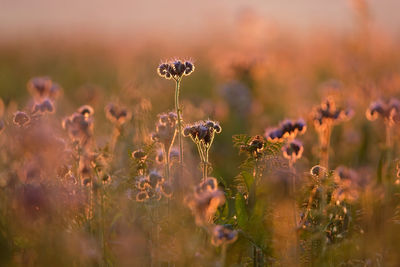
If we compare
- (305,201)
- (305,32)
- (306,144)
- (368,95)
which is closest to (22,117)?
(305,201)

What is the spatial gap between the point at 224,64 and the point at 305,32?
9527mm

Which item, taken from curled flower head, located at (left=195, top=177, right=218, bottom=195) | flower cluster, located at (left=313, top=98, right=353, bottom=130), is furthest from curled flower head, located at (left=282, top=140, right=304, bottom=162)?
curled flower head, located at (left=195, top=177, right=218, bottom=195)

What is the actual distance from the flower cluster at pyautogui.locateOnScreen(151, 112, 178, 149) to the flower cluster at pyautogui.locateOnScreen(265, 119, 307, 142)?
58cm

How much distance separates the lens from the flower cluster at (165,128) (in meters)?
2.85

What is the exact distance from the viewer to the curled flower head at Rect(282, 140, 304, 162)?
120 inches

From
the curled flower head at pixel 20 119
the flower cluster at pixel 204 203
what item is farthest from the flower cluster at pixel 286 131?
the curled flower head at pixel 20 119

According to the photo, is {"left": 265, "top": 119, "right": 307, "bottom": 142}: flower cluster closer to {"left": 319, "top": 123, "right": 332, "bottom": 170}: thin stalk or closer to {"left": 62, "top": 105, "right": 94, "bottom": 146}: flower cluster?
{"left": 319, "top": 123, "right": 332, "bottom": 170}: thin stalk

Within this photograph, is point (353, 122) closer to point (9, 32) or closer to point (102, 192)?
point (102, 192)

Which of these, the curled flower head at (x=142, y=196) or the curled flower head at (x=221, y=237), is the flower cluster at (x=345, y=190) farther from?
the curled flower head at (x=142, y=196)

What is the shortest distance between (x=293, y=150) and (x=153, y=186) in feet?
3.14

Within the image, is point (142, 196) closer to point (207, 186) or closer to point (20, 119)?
point (207, 186)

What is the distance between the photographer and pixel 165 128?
115 inches

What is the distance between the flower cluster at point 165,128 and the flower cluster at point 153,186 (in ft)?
1.11

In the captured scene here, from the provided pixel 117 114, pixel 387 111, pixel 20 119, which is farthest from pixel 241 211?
pixel 387 111
